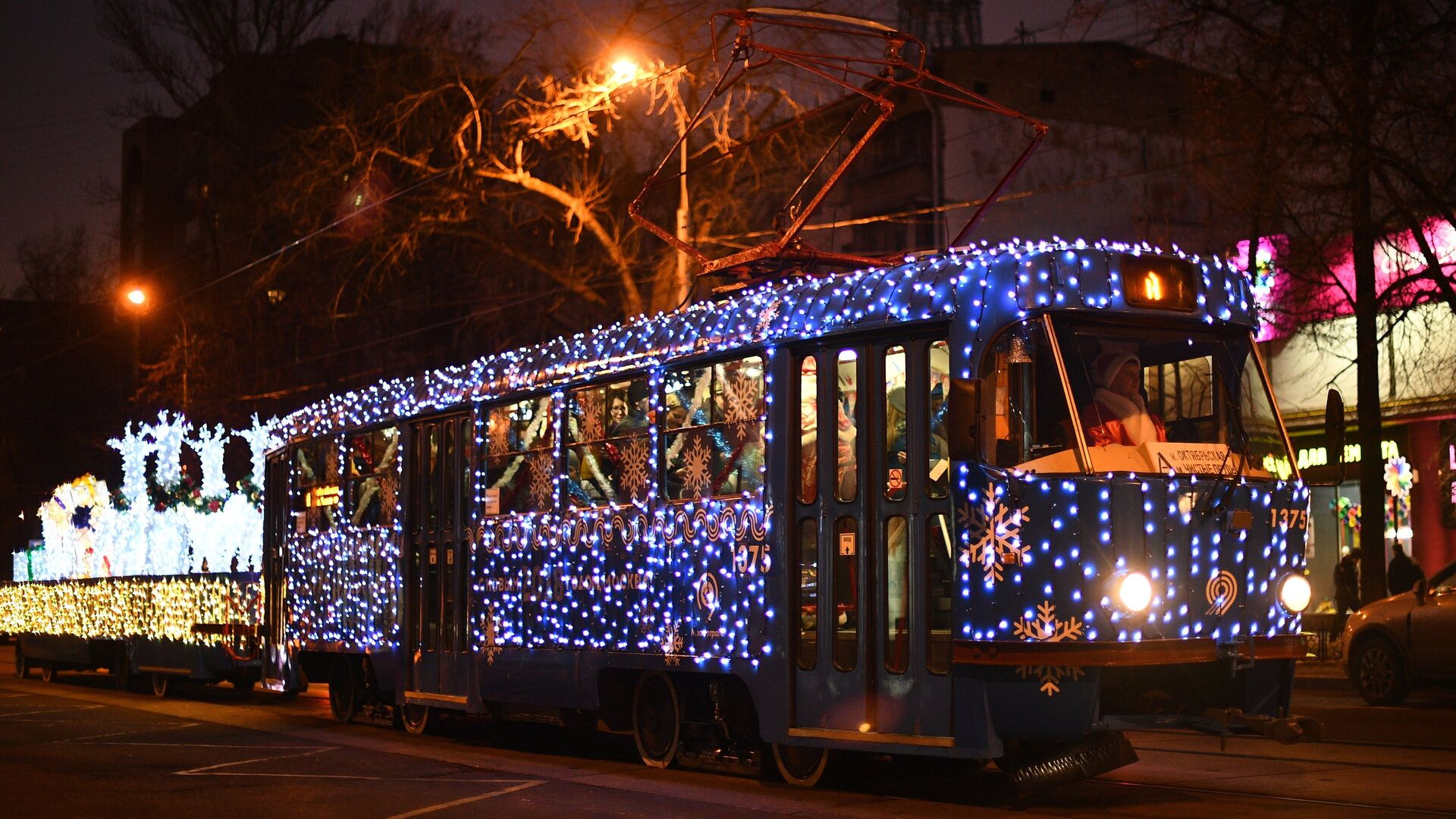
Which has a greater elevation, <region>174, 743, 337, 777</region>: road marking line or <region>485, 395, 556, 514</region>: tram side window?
<region>485, 395, 556, 514</region>: tram side window

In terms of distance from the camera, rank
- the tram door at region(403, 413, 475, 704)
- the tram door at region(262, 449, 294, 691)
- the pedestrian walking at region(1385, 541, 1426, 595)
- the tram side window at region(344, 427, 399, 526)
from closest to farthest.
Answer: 1. the tram door at region(403, 413, 475, 704)
2. the tram side window at region(344, 427, 399, 526)
3. the tram door at region(262, 449, 294, 691)
4. the pedestrian walking at region(1385, 541, 1426, 595)

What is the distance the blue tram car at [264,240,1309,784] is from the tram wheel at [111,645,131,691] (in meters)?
12.6

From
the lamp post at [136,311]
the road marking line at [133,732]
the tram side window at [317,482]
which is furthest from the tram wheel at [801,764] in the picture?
the lamp post at [136,311]

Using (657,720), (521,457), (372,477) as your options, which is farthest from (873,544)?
(372,477)

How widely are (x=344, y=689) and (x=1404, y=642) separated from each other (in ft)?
36.6

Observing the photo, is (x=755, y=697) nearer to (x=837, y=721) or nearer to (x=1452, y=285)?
(x=837, y=721)

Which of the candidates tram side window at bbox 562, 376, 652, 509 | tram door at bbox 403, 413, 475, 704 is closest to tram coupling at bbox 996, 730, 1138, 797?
tram side window at bbox 562, 376, 652, 509

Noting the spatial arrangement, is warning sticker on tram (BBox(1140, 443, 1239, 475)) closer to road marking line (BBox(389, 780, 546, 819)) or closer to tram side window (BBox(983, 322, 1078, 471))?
tram side window (BBox(983, 322, 1078, 471))

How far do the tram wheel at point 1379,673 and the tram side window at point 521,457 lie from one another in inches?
372

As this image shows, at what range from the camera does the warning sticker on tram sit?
9.59m

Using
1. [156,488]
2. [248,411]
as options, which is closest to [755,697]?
[156,488]

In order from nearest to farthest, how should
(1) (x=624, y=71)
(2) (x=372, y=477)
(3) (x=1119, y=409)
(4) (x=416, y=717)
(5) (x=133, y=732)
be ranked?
(3) (x=1119, y=409), (4) (x=416, y=717), (5) (x=133, y=732), (2) (x=372, y=477), (1) (x=624, y=71)

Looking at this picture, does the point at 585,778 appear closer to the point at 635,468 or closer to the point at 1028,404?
the point at 635,468

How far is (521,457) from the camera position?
46.8ft
